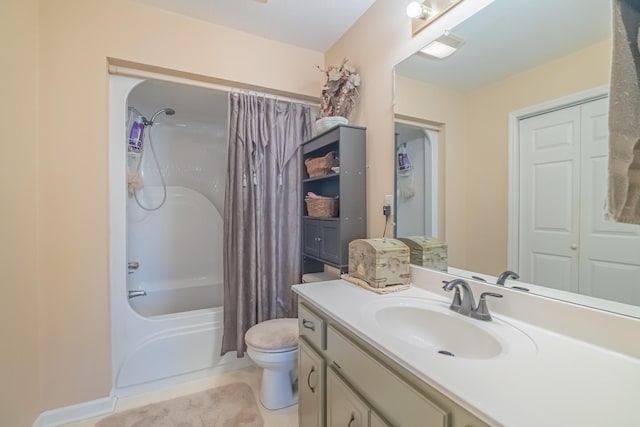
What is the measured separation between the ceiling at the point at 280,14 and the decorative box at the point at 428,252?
1.52 metres

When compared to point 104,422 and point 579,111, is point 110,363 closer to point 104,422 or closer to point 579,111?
point 104,422

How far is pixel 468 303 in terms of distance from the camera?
Result: 3.45 ft

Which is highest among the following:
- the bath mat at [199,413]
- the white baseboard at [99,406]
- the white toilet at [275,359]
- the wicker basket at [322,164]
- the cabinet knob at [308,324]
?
the wicker basket at [322,164]

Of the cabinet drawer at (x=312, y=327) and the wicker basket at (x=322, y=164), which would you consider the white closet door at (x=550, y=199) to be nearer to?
the cabinet drawer at (x=312, y=327)

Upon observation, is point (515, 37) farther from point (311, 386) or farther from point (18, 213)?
point (18, 213)

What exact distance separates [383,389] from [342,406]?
29 centimetres

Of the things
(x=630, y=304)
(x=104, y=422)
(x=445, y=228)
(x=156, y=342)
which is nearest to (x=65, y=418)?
(x=104, y=422)

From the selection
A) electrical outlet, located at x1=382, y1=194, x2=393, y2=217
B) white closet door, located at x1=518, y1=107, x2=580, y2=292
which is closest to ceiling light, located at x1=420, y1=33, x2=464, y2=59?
white closet door, located at x1=518, y1=107, x2=580, y2=292

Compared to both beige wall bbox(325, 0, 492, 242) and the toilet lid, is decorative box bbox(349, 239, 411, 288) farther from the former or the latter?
the toilet lid

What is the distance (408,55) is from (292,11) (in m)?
0.86

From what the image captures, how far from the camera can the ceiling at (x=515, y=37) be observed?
870mm

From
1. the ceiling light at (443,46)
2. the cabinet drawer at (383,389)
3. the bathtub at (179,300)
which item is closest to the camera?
the cabinet drawer at (383,389)

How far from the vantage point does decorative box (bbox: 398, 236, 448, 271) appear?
4.44 feet

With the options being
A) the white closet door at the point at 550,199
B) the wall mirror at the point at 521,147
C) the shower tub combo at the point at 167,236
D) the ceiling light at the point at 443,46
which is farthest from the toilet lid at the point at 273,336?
the ceiling light at the point at 443,46
